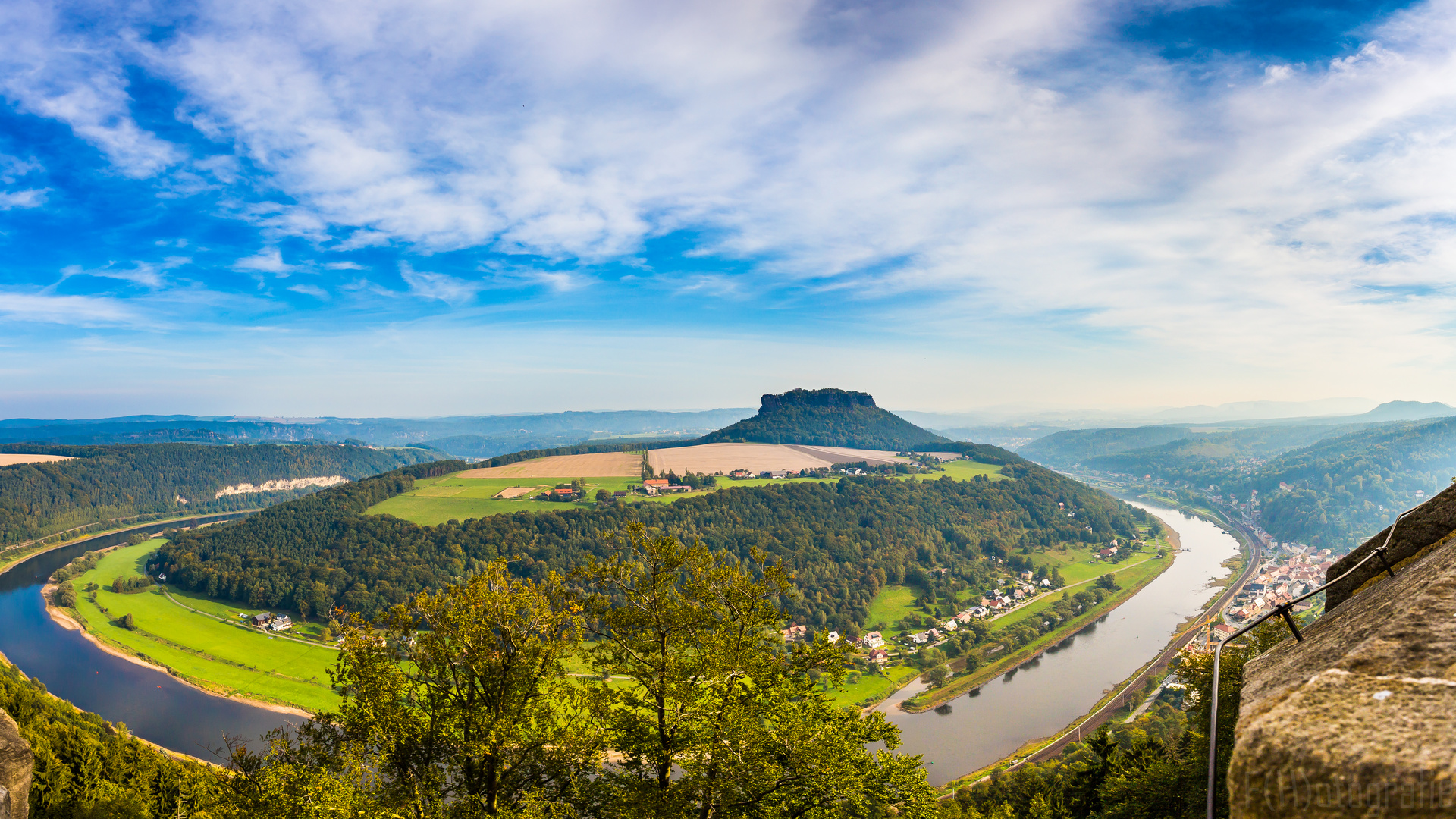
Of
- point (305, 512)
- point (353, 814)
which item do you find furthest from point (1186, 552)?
point (305, 512)

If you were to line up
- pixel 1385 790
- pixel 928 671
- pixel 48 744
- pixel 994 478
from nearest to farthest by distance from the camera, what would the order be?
pixel 1385 790, pixel 48 744, pixel 928 671, pixel 994 478

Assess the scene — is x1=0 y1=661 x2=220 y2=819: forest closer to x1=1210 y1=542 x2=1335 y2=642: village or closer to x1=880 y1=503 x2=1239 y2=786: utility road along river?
x1=880 y1=503 x2=1239 y2=786: utility road along river

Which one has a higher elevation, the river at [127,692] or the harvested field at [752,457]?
the harvested field at [752,457]

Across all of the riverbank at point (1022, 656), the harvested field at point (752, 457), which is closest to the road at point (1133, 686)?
the riverbank at point (1022, 656)

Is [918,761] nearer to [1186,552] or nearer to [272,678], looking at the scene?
[272,678]

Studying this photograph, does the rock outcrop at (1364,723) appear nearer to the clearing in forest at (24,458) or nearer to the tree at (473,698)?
the tree at (473,698)

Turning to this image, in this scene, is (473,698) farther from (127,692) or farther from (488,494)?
(488,494)

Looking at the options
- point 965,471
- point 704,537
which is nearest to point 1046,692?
point 704,537
